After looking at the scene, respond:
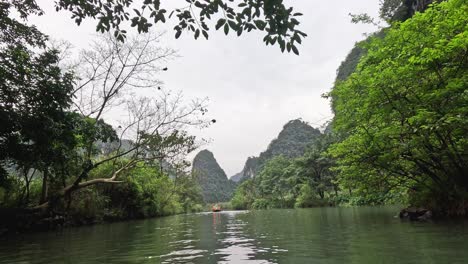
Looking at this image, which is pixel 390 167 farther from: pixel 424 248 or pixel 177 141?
pixel 177 141

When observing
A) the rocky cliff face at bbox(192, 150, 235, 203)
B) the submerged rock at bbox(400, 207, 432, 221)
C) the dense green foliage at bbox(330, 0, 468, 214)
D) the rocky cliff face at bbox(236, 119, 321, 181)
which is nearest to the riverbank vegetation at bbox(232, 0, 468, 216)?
the dense green foliage at bbox(330, 0, 468, 214)

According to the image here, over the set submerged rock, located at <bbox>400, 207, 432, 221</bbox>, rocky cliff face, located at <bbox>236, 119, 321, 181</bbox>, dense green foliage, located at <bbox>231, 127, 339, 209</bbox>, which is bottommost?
submerged rock, located at <bbox>400, 207, 432, 221</bbox>

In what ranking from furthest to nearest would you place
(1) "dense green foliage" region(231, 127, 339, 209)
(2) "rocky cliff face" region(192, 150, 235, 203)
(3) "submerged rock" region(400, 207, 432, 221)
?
(2) "rocky cliff face" region(192, 150, 235, 203)
(1) "dense green foliage" region(231, 127, 339, 209)
(3) "submerged rock" region(400, 207, 432, 221)

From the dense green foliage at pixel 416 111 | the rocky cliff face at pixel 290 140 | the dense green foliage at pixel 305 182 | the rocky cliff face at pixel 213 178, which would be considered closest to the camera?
the dense green foliage at pixel 416 111

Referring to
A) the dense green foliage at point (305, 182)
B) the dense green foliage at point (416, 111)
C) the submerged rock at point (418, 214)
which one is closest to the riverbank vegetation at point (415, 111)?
the dense green foliage at point (416, 111)

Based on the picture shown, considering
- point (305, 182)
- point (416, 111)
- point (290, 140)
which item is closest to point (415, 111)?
point (416, 111)

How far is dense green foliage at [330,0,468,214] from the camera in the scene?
8773 mm

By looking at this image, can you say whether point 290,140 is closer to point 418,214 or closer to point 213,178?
point 213,178

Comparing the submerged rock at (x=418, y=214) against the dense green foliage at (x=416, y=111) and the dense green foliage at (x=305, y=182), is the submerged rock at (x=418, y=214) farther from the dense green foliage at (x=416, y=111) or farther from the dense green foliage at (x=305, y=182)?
the dense green foliage at (x=305, y=182)

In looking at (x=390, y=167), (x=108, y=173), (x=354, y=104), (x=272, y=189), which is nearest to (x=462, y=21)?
(x=354, y=104)

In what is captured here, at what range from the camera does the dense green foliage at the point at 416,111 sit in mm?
8773

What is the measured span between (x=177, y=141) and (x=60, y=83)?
1064cm

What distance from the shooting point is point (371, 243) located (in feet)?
21.9

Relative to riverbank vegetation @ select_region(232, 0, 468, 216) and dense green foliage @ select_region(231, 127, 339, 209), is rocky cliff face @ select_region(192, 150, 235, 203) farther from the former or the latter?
riverbank vegetation @ select_region(232, 0, 468, 216)
